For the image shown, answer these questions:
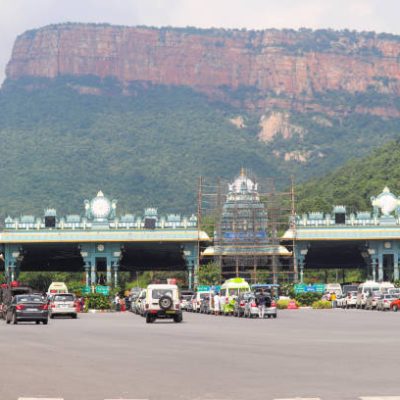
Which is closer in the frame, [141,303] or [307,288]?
[141,303]

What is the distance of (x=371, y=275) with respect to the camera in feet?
355

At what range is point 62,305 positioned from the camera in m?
61.9

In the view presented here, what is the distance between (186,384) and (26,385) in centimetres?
283

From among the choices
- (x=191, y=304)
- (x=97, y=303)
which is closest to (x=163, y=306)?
(x=191, y=304)

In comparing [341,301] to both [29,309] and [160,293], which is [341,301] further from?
[29,309]

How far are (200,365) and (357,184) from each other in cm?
11790

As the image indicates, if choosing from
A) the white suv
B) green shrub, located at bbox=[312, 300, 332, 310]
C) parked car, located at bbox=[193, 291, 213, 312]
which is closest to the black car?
the white suv

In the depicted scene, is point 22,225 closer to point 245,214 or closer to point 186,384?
point 245,214

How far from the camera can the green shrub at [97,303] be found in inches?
3150

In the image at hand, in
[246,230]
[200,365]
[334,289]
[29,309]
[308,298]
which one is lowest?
[200,365]

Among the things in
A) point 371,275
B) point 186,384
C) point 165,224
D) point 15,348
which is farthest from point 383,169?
point 186,384

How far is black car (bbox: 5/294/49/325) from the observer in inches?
2055

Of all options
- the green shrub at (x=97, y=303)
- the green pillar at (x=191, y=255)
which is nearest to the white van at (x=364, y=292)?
the green shrub at (x=97, y=303)

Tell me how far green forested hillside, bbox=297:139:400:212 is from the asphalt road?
9273cm
